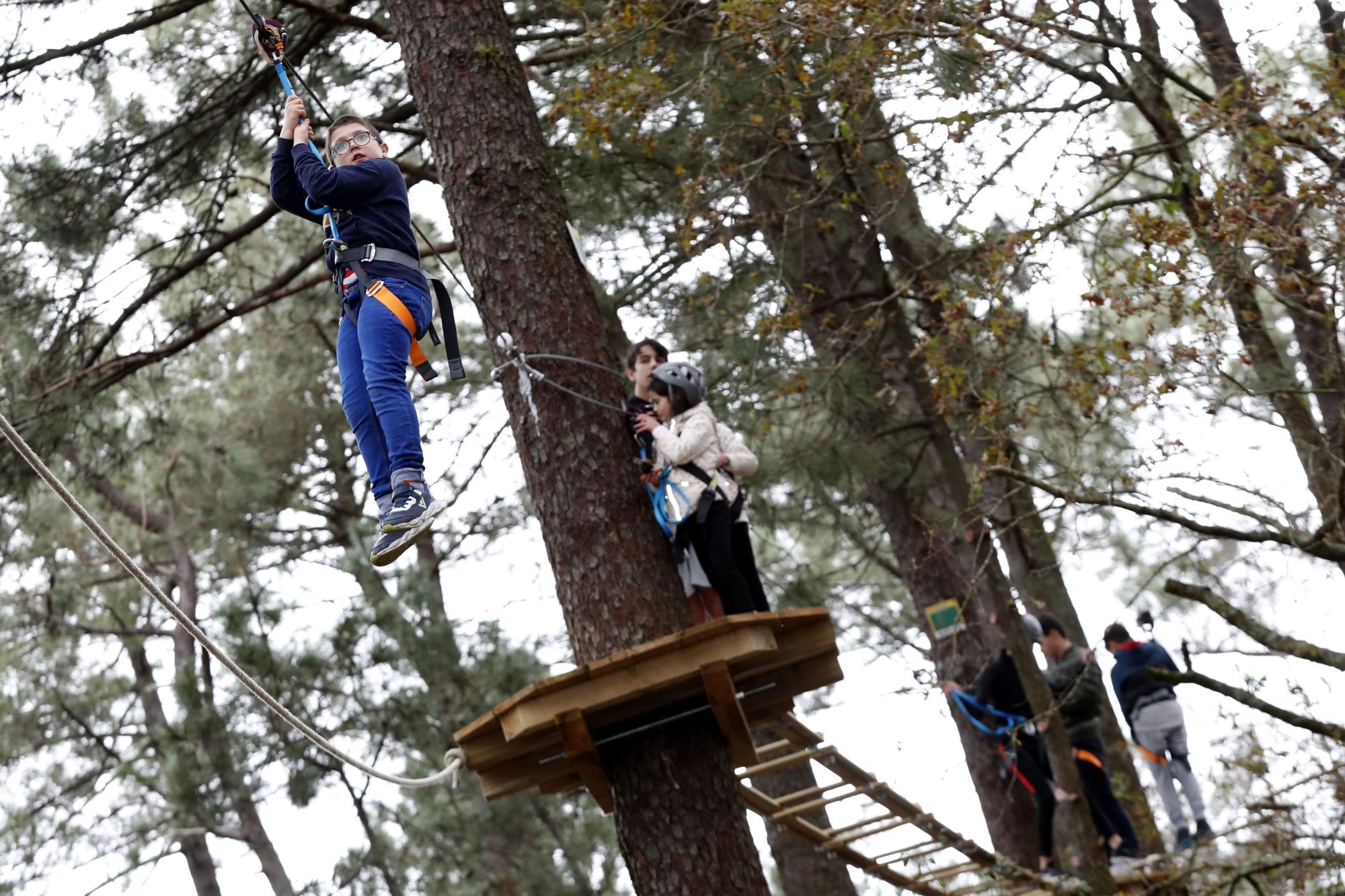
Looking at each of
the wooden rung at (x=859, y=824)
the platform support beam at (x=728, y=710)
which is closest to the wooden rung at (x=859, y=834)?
the wooden rung at (x=859, y=824)

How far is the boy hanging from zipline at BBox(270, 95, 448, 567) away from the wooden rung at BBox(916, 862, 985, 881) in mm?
3651

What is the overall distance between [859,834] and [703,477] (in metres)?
2.76

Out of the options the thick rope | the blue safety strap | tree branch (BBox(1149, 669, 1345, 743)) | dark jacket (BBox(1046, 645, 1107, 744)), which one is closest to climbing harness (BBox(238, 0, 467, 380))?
the thick rope

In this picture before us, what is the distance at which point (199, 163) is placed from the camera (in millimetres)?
8148

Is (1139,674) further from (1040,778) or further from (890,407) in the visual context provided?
(890,407)

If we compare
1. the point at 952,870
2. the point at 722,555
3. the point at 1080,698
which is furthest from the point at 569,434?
the point at 952,870

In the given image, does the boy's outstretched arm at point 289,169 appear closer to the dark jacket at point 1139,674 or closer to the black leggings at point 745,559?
the black leggings at point 745,559

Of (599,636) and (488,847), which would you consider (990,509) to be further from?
(488,847)

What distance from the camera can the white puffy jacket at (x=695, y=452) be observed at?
5.04 meters

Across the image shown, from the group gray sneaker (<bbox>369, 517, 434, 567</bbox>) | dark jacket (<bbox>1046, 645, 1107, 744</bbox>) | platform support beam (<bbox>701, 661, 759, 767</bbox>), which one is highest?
gray sneaker (<bbox>369, 517, 434, 567</bbox>)

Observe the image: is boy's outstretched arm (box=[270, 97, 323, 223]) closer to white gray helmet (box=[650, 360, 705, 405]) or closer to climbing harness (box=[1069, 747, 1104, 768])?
white gray helmet (box=[650, 360, 705, 405])

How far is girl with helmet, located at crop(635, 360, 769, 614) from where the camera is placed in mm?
5059

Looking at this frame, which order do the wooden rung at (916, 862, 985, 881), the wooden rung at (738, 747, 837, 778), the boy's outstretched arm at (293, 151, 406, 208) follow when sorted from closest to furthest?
the boy's outstretched arm at (293, 151, 406, 208)
the wooden rung at (738, 747, 837, 778)
the wooden rung at (916, 862, 985, 881)

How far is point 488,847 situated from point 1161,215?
26.2ft
